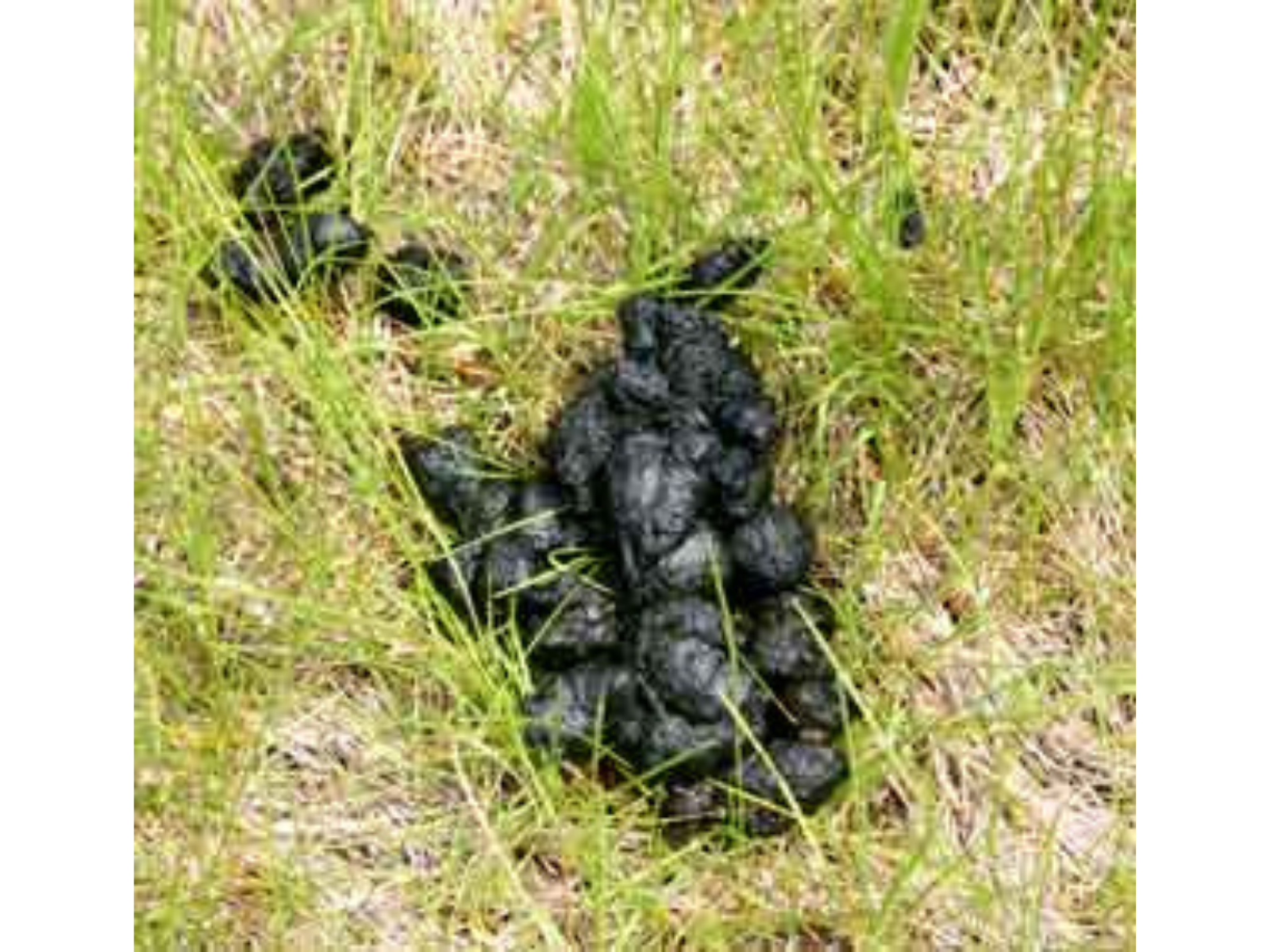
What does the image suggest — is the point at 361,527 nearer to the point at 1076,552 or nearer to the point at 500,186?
the point at 500,186

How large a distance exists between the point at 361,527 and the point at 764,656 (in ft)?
2.30

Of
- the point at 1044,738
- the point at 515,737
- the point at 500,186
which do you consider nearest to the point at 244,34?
the point at 500,186

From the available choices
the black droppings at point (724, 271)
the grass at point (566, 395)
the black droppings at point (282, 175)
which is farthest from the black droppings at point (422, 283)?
the black droppings at point (724, 271)

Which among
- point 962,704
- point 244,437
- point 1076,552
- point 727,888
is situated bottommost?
point 727,888

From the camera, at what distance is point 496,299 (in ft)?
11.6

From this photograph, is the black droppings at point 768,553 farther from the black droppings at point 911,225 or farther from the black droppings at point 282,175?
the black droppings at point 282,175

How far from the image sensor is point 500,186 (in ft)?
11.8

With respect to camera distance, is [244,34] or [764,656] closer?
[764,656]

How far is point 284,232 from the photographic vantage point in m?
3.49

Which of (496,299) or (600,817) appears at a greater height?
(496,299)

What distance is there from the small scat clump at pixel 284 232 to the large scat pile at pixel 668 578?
37 cm

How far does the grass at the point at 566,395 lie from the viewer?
3.31 meters

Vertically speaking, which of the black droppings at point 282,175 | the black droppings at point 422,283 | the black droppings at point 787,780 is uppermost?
the black droppings at point 282,175

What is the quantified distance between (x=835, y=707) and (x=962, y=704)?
0.22 meters
